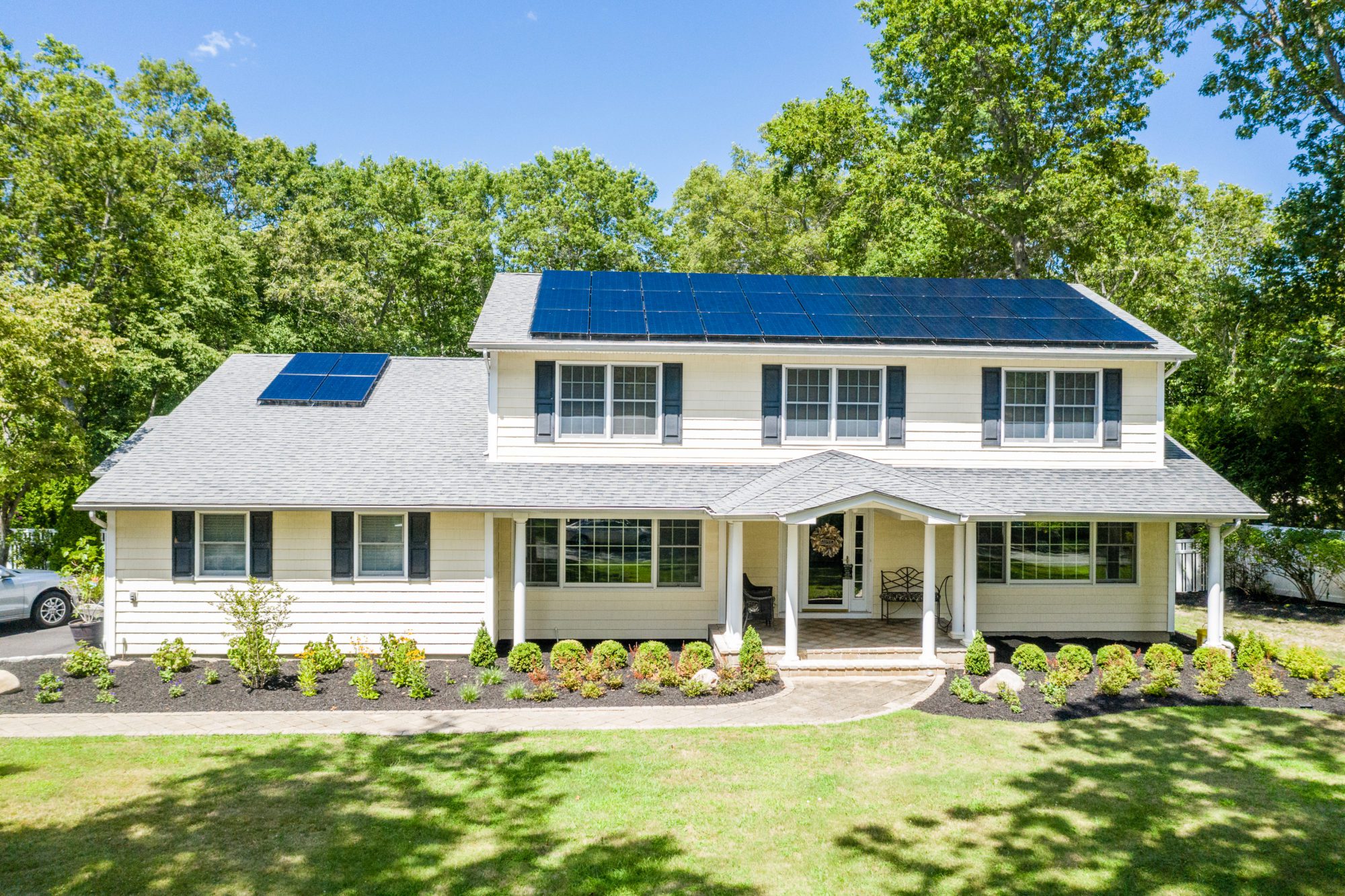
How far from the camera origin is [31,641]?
47.3 ft

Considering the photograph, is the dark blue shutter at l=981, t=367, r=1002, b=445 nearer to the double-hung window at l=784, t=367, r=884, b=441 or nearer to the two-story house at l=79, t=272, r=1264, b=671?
the two-story house at l=79, t=272, r=1264, b=671

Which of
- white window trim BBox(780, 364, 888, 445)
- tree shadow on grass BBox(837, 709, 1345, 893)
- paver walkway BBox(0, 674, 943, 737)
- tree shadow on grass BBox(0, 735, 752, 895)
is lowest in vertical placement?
paver walkway BBox(0, 674, 943, 737)

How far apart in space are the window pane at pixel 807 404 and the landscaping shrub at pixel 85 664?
11.2m

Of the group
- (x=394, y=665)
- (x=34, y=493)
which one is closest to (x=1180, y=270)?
(x=394, y=665)

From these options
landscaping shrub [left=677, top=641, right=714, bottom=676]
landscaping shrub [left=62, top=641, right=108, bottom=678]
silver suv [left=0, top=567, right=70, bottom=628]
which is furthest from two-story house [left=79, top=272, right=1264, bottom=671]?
silver suv [left=0, top=567, right=70, bottom=628]

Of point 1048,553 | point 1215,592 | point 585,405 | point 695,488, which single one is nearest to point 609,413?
point 585,405

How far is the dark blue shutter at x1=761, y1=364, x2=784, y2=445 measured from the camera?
1403 cm

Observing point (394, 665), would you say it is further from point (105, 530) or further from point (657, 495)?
point (105, 530)

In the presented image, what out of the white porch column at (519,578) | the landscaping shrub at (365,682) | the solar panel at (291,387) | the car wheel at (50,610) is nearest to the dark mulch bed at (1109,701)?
the white porch column at (519,578)

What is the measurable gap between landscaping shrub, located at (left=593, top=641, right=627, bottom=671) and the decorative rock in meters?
5.17

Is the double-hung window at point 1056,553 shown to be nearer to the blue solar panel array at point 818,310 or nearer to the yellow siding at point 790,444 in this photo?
the yellow siding at point 790,444

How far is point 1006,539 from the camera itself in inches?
570

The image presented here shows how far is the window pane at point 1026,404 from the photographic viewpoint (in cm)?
1439

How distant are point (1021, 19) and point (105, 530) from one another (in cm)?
2679
